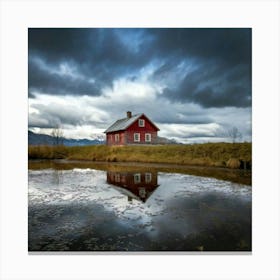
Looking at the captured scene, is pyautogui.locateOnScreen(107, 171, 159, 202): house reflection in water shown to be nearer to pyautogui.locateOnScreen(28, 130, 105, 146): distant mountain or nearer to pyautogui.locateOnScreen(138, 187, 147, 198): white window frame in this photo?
pyautogui.locateOnScreen(138, 187, 147, 198): white window frame

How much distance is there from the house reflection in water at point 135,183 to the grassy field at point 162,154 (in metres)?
1.00

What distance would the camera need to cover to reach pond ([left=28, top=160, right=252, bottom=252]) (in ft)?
9.21

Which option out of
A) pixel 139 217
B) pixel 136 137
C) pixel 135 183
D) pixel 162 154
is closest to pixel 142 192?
pixel 135 183

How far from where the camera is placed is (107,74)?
13.5 ft

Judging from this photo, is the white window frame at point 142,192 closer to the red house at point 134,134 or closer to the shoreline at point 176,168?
the red house at point 134,134

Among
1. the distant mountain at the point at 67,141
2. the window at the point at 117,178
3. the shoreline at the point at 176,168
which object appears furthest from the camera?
the window at the point at 117,178

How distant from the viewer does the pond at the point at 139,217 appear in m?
2.81

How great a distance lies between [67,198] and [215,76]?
123 inches

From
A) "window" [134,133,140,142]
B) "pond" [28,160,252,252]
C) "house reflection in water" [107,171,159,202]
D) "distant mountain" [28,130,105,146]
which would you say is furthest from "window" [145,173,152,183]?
"window" [134,133,140,142]

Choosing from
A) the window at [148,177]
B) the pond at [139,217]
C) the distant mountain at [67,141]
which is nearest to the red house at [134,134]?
the distant mountain at [67,141]

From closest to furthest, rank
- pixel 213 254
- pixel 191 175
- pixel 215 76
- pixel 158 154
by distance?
pixel 213 254
pixel 215 76
pixel 191 175
pixel 158 154
